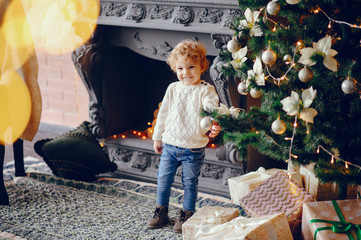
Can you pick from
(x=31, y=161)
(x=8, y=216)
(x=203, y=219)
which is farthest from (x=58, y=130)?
(x=203, y=219)

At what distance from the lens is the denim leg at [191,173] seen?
2.00 m

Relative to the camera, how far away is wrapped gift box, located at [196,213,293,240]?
5.08 feet

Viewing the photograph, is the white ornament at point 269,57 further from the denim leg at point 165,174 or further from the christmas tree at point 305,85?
the denim leg at point 165,174

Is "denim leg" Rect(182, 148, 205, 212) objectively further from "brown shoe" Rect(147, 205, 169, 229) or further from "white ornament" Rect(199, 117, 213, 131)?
"white ornament" Rect(199, 117, 213, 131)

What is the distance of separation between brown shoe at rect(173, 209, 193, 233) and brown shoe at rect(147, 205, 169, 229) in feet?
0.23

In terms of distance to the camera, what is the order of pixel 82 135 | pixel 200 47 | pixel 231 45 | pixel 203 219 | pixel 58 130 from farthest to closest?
1. pixel 58 130
2. pixel 82 135
3. pixel 200 47
4. pixel 203 219
5. pixel 231 45

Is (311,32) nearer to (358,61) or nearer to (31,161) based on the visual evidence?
(358,61)

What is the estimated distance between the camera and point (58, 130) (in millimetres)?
3609

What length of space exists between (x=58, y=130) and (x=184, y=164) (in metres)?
1.90

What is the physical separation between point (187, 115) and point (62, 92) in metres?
1.82

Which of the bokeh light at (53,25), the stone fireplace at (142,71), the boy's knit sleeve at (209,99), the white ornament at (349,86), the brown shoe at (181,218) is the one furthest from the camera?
the bokeh light at (53,25)

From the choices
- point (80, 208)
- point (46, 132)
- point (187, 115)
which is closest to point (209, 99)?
point (187, 115)

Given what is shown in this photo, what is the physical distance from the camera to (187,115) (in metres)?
1.99

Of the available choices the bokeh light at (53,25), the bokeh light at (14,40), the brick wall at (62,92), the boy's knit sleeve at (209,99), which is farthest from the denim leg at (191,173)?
the brick wall at (62,92)
